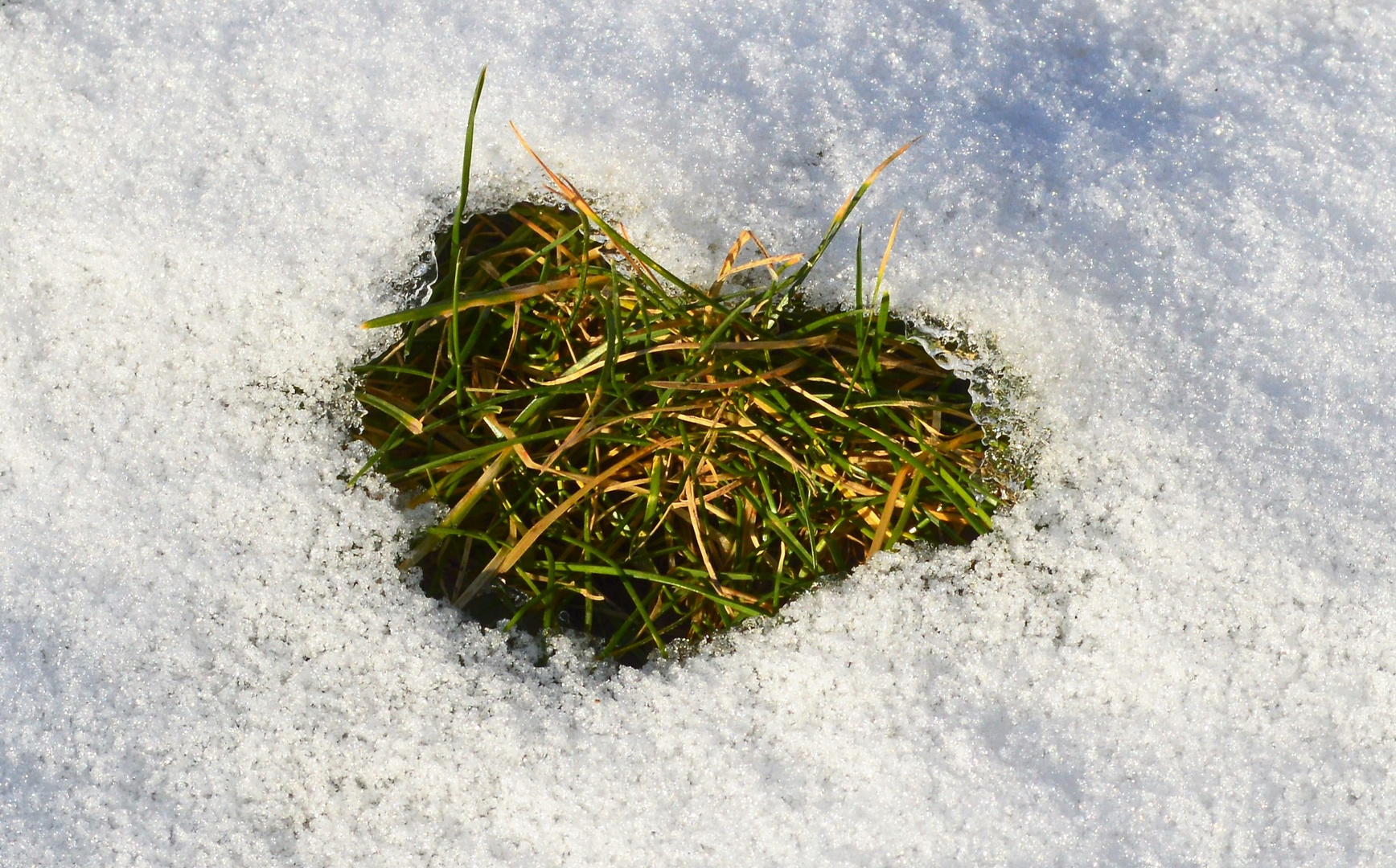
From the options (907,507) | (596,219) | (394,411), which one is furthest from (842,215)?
(394,411)

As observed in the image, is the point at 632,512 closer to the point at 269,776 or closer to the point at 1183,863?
the point at 269,776

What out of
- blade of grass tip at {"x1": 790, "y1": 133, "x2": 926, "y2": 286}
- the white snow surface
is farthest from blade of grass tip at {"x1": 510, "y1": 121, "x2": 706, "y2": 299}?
blade of grass tip at {"x1": 790, "y1": 133, "x2": 926, "y2": 286}

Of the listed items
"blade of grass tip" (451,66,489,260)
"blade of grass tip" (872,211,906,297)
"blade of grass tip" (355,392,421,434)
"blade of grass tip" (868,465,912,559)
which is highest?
"blade of grass tip" (872,211,906,297)

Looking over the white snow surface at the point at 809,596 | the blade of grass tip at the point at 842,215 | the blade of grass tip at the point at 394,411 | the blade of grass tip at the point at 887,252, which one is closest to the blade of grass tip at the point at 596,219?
the white snow surface at the point at 809,596

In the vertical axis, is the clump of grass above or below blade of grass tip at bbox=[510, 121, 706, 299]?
below

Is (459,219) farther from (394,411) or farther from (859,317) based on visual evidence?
(859,317)

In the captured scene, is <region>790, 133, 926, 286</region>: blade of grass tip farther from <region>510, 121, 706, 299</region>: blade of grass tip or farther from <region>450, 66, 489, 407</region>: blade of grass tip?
<region>450, 66, 489, 407</region>: blade of grass tip
